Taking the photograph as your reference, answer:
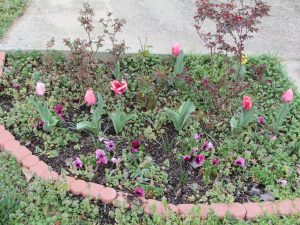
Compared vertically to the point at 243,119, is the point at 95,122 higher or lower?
lower

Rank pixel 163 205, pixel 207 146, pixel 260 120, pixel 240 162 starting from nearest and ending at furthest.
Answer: pixel 163 205
pixel 240 162
pixel 207 146
pixel 260 120

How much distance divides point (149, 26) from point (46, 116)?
1.87 metres

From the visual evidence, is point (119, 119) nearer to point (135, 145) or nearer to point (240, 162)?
point (135, 145)

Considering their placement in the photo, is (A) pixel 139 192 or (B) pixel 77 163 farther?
(B) pixel 77 163

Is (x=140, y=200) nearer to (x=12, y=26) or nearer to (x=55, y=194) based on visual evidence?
(x=55, y=194)

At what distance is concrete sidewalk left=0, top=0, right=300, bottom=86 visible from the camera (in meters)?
5.01

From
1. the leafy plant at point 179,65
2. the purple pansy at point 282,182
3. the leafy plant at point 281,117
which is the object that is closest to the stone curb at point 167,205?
the purple pansy at point 282,182

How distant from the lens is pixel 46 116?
3.85 m

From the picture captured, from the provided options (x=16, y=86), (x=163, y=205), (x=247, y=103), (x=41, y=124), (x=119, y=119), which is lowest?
(x=163, y=205)

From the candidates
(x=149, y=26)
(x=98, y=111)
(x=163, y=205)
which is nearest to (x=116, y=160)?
(x=98, y=111)

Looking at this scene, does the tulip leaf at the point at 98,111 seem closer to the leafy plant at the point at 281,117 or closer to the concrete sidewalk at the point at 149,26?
the concrete sidewalk at the point at 149,26

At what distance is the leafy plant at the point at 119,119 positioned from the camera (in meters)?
3.88

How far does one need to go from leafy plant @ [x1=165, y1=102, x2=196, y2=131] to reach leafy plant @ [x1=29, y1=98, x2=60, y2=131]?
88cm

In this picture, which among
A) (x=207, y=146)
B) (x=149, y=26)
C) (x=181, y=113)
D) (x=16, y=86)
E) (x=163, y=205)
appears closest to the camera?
(x=163, y=205)
